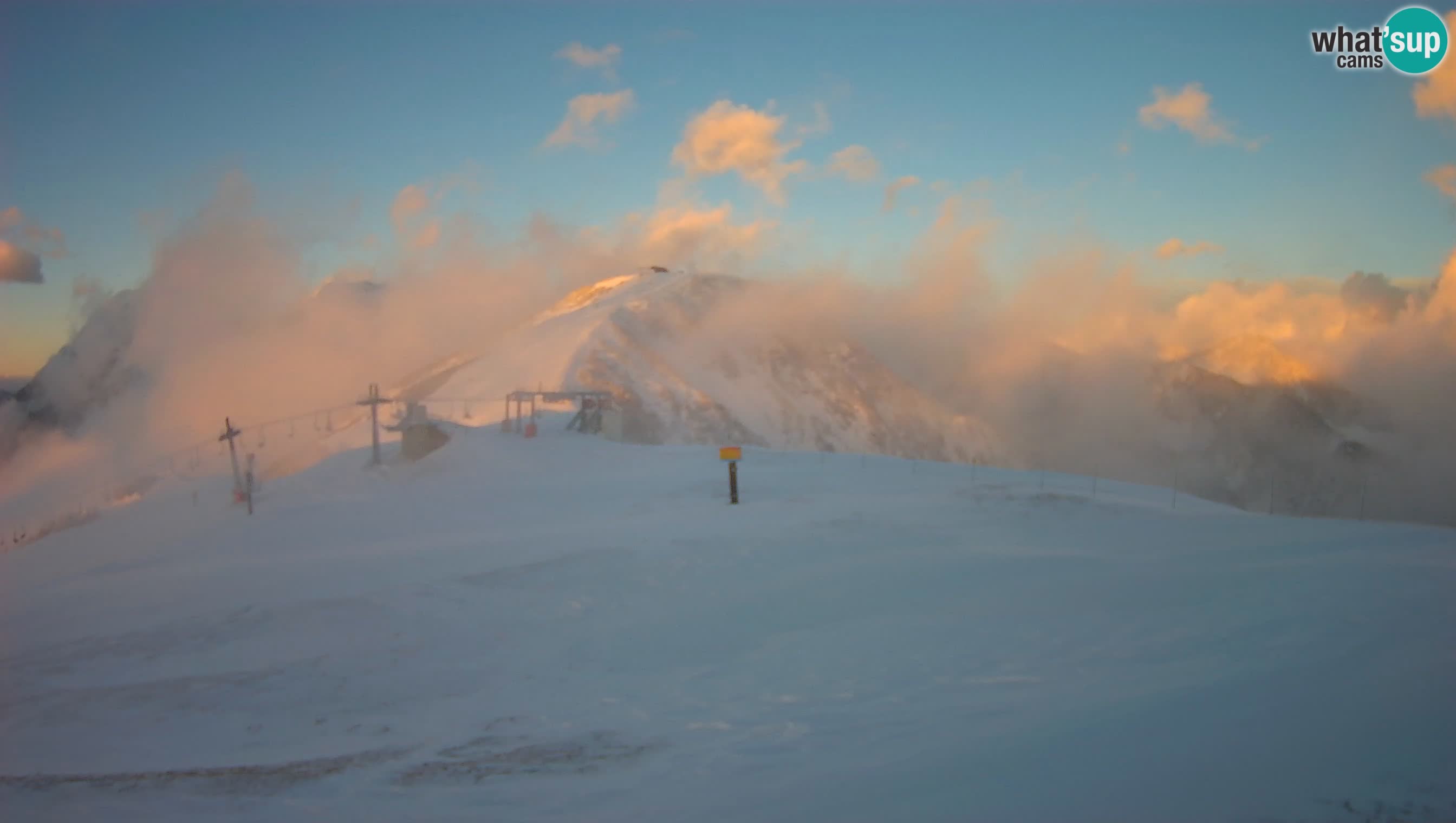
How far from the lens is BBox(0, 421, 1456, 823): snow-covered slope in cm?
748

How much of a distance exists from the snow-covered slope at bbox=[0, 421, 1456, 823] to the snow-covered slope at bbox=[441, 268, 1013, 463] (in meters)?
46.3

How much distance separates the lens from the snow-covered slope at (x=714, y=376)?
236ft

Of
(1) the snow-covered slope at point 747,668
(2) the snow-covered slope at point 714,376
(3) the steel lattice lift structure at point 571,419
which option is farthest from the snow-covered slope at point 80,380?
(1) the snow-covered slope at point 747,668

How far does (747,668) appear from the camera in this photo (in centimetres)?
1257

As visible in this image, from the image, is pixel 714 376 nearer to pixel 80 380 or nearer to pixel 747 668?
pixel 80 380

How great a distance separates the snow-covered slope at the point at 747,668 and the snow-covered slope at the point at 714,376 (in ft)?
152

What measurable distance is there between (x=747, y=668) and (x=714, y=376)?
247 ft

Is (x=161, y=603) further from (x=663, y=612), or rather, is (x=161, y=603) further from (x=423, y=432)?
(x=423, y=432)

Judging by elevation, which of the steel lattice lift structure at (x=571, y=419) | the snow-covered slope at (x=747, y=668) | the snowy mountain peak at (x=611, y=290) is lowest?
the snow-covered slope at (x=747, y=668)

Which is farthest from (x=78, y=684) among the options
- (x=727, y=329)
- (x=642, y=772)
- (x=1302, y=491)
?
(x=1302, y=491)

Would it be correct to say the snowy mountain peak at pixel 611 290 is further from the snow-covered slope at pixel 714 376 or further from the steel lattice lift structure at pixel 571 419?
the steel lattice lift structure at pixel 571 419

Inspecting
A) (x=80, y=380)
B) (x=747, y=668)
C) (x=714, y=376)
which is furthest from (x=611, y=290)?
(x=747, y=668)

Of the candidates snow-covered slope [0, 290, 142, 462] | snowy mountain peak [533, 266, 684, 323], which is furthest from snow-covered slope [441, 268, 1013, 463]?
snow-covered slope [0, 290, 142, 462]

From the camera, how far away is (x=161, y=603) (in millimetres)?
16609
